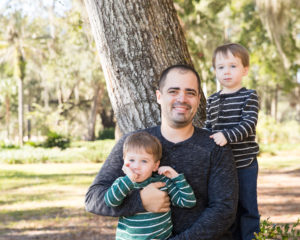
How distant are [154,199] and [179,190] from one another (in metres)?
0.16

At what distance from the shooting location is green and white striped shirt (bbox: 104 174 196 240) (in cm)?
216

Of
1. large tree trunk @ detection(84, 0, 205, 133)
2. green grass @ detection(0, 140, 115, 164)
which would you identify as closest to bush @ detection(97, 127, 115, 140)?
green grass @ detection(0, 140, 115, 164)

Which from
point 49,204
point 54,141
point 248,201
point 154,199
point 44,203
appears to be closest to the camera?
point 154,199

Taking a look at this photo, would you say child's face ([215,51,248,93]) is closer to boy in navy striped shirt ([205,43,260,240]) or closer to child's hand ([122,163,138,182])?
boy in navy striped shirt ([205,43,260,240])

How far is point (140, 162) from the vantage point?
7.09 ft

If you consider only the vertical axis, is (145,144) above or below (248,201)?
above

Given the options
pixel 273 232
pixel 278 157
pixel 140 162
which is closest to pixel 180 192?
pixel 140 162

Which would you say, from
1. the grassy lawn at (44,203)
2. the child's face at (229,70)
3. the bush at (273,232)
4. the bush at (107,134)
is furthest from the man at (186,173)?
the bush at (107,134)

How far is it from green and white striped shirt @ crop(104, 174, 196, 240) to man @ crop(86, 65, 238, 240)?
0.05m

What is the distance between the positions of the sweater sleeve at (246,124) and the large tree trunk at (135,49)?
2.46 ft

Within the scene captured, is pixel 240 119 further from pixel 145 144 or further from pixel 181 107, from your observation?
pixel 145 144

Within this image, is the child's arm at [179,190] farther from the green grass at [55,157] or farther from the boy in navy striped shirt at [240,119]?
the green grass at [55,157]

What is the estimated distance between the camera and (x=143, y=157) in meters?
2.15

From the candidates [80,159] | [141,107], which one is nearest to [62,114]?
[80,159]
